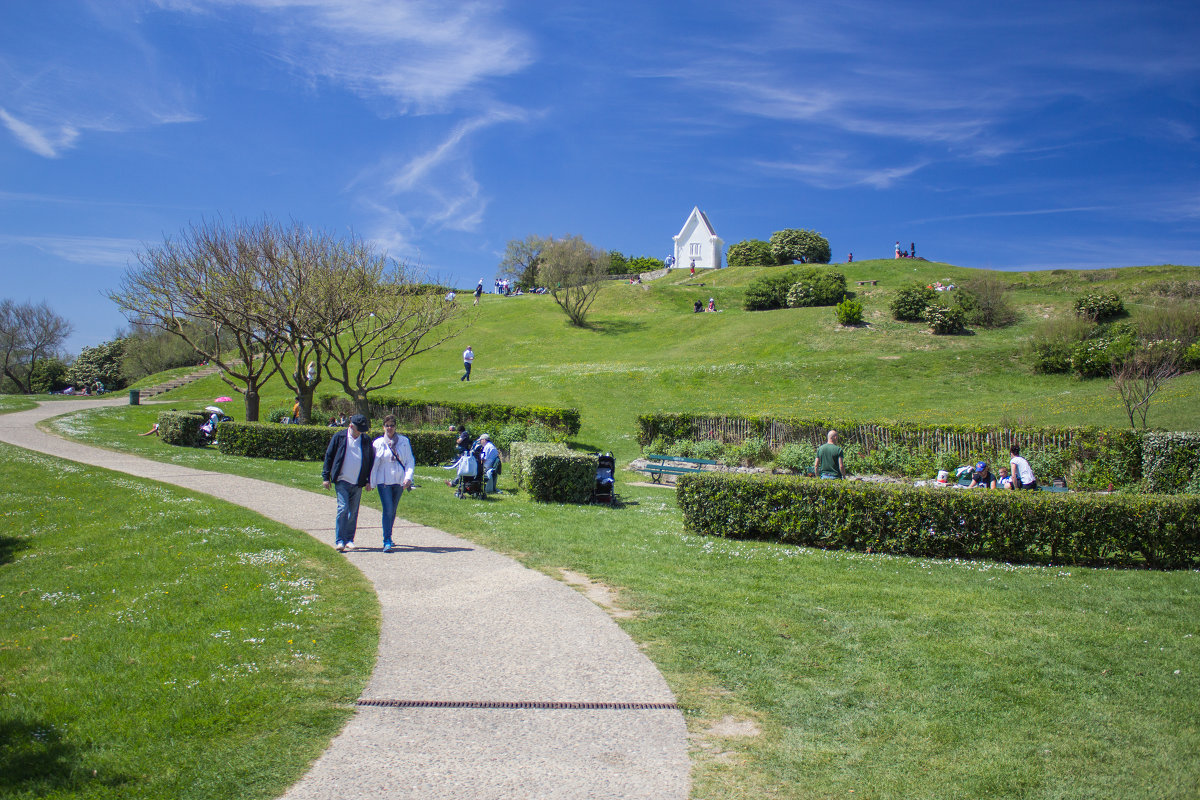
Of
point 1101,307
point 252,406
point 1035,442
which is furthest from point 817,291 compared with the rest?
point 252,406

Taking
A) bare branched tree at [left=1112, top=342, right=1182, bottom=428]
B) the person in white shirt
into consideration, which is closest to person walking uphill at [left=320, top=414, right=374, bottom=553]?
the person in white shirt

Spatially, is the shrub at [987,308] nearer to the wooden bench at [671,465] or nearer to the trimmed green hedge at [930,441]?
the trimmed green hedge at [930,441]

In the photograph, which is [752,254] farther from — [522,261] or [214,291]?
[214,291]

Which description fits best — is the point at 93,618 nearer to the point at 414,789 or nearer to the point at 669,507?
the point at 414,789

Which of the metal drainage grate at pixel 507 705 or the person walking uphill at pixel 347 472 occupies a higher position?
the person walking uphill at pixel 347 472

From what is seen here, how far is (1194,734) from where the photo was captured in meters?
4.78

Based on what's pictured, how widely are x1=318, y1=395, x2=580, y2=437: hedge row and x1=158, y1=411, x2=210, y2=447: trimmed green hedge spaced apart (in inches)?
255

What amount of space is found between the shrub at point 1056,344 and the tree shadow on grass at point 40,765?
120 feet

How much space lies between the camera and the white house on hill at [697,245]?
321ft

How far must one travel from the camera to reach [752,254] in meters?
95.4

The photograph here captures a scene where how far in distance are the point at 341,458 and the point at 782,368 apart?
95.2 feet

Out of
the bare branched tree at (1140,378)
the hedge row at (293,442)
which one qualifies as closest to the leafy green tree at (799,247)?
the bare branched tree at (1140,378)

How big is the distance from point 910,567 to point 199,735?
28.4ft

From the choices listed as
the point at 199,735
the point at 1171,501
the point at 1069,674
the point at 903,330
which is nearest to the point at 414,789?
the point at 199,735
